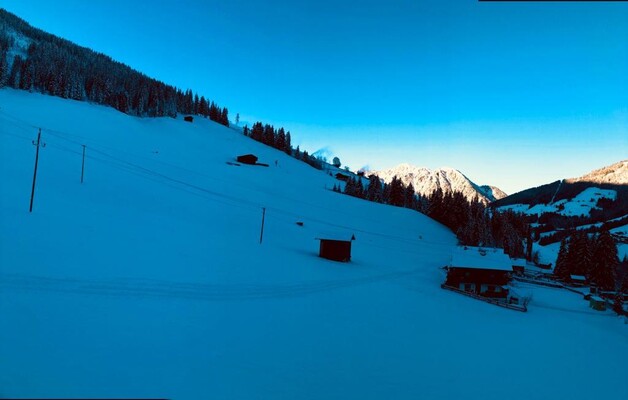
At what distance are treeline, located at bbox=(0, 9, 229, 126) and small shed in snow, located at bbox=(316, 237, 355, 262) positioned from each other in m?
101

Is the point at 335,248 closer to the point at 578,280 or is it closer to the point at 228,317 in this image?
the point at 228,317

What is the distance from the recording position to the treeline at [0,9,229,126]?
95250 mm

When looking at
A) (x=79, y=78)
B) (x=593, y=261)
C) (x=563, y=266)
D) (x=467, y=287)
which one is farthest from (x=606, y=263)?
(x=79, y=78)

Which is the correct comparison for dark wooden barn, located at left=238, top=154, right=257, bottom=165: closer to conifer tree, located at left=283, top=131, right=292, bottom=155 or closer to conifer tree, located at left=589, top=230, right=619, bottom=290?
conifer tree, located at left=283, top=131, right=292, bottom=155

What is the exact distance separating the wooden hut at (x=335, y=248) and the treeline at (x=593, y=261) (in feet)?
145

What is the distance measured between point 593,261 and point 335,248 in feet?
162

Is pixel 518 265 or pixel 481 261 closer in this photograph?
pixel 481 261

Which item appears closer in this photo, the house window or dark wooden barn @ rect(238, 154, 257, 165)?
the house window

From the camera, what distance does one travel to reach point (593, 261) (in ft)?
191

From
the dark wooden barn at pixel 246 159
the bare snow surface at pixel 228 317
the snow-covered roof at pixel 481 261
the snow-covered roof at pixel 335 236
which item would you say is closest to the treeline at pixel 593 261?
the bare snow surface at pixel 228 317

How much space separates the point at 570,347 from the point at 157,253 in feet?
106

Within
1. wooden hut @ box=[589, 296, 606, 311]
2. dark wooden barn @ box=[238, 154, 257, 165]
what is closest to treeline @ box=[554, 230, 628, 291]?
wooden hut @ box=[589, 296, 606, 311]

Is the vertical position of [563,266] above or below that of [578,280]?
above

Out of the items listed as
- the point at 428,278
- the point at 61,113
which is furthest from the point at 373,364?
the point at 61,113
